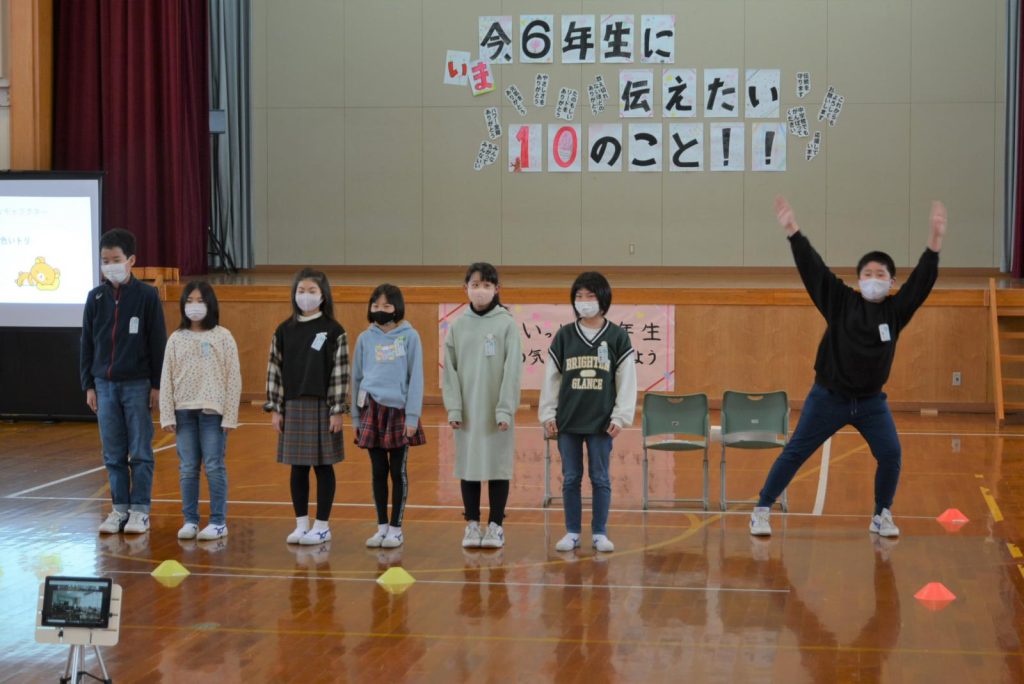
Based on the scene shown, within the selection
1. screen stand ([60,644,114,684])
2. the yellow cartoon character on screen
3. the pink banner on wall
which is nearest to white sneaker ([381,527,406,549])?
screen stand ([60,644,114,684])

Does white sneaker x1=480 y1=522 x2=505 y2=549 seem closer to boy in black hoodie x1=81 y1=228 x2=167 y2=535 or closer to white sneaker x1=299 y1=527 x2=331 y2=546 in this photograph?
white sneaker x1=299 y1=527 x2=331 y2=546

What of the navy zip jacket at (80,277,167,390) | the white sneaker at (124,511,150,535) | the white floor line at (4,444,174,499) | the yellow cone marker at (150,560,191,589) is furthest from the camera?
the white floor line at (4,444,174,499)

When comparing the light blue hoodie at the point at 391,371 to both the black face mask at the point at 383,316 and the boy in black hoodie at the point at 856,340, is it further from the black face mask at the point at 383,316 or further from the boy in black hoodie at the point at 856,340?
the boy in black hoodie at the point at 856,340

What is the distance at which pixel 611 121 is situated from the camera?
16.2 m

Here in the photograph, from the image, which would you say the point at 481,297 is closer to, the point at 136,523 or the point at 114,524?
the point at 136,523

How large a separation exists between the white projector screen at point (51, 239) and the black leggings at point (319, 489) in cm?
566

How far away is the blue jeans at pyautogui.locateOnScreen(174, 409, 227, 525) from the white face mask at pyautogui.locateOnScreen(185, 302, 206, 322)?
509mm

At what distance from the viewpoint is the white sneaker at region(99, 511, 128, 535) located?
7117 mm

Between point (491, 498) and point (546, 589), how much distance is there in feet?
2.99

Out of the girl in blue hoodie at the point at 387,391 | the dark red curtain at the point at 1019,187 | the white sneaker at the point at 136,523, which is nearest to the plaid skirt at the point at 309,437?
the girl in blue hoodie at the point at 387,391

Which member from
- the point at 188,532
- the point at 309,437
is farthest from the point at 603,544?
the point at 188,532

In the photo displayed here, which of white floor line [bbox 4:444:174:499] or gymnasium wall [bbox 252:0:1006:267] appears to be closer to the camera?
white floor line [bbox 4:444:174:499]

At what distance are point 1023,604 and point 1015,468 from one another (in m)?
3.82

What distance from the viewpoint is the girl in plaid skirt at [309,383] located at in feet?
21.6
